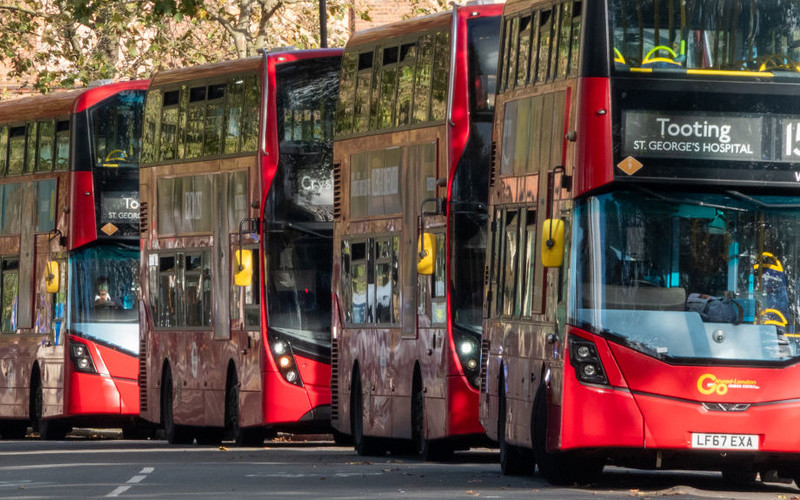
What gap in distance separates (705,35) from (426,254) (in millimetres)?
6074

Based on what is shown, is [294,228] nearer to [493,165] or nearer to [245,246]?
[245,246]

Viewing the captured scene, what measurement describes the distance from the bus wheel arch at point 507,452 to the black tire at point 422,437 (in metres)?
3.26

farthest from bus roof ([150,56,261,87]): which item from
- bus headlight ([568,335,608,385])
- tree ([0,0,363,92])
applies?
bus headlight ([568,335,608,385])

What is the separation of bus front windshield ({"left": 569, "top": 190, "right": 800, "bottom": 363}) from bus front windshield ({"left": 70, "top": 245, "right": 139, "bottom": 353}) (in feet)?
Result: 52.1

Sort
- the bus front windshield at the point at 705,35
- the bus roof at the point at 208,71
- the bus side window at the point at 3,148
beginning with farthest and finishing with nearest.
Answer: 1. the bus side window at the point at 3,148
2. the bus roof at the point at 208,71
3. the bus front windshield at the point at 705,35

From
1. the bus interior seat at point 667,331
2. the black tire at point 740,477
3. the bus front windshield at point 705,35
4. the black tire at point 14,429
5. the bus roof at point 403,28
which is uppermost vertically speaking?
the bus roof at point 403,28

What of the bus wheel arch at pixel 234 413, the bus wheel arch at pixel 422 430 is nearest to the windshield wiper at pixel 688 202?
the bus wheel arch at pixel 422 430

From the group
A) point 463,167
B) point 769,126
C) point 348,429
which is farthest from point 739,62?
point 348,429

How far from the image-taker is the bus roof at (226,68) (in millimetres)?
27783

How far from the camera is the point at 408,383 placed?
2414 centimetres

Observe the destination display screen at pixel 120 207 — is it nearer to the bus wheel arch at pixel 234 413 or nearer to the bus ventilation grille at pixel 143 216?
the bus ventilation grille at pixel 143 216

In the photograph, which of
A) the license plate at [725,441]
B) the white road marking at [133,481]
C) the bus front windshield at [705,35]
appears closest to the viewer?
the license plate at [725,441]

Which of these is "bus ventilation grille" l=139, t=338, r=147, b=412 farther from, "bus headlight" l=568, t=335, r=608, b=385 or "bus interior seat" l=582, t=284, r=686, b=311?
"bus interior seat" l=582, t=284, r=686, b=311

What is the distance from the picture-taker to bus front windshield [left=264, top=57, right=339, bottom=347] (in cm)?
2720
